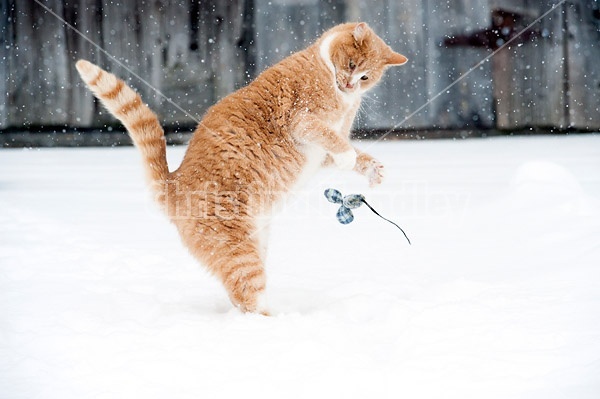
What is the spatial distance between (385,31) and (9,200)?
9.46 ft

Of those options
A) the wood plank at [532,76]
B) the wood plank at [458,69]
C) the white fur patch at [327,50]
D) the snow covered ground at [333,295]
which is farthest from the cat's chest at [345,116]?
the wood plank at [532,76]

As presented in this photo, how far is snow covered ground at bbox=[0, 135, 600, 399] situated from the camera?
1.68 metres

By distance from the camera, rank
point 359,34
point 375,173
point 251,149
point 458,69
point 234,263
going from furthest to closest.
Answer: point 458,69, point 359,34, point 375,173, point 251,149, point 234,263

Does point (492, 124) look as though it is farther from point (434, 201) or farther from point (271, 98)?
point (271, 98)

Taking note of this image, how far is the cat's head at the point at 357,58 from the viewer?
8.82ft

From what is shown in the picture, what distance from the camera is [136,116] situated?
7.62ft

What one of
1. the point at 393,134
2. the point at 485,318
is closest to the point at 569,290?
the point at 485,318

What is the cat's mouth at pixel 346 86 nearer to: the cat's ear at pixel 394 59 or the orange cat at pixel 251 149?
the orange cat at pixel 251 149

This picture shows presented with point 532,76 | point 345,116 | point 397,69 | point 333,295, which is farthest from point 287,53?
point 333,295

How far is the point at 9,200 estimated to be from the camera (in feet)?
12.4

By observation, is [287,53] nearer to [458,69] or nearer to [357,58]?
[458,69]

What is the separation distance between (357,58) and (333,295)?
1.01 m

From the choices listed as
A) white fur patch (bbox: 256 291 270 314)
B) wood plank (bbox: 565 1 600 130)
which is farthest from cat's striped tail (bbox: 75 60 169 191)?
wood plank (bbox: 565 1 600 130)

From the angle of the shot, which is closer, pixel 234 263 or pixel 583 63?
pixel 234 263
